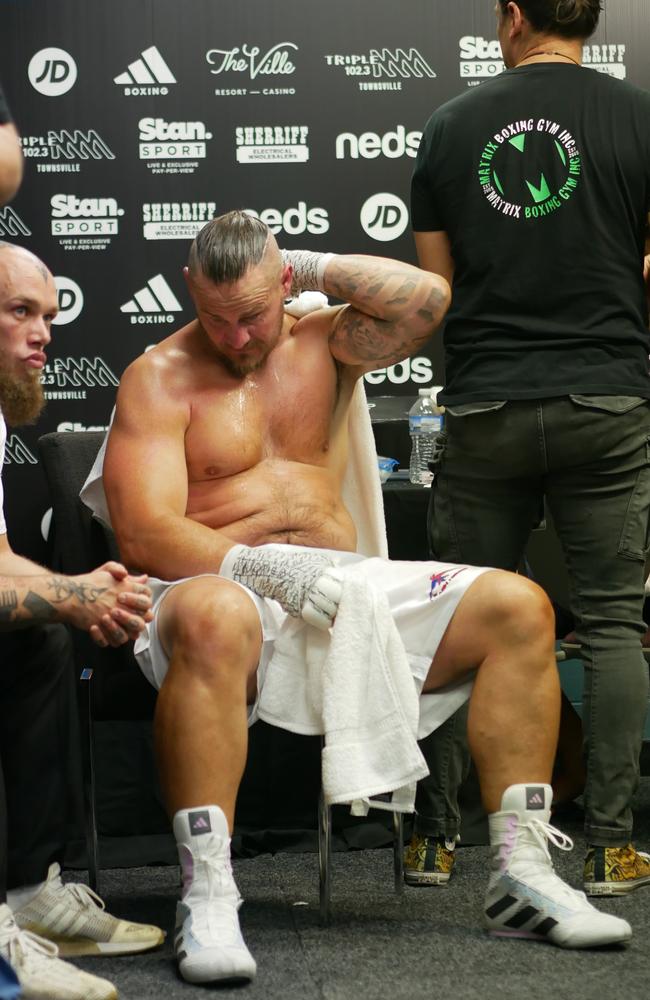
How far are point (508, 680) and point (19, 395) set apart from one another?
97 centimetres

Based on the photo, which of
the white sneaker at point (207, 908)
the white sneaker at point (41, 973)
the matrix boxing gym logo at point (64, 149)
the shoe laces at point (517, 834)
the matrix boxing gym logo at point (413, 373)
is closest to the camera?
the white sneaker at point (41, 973)

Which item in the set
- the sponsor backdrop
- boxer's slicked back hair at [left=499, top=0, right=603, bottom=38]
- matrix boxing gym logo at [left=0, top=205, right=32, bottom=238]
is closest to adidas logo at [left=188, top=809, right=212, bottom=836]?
boxer's slicked back hair at [left=499, top=0, right=603, bottom=38]

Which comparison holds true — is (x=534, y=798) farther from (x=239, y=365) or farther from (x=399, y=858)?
(x=239, y=365)

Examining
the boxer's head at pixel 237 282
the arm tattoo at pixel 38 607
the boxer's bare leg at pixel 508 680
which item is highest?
the boxer's head at pixel 237 282

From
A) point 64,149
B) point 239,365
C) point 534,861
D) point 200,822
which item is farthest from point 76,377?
point 534,861

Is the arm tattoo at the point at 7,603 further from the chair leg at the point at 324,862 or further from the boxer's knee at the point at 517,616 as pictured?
the boxer's knee at the point at 517,616

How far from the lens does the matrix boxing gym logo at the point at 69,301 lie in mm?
4289

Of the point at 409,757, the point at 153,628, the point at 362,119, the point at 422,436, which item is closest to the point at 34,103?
the point at 362,119

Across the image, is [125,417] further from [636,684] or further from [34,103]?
[34,103]

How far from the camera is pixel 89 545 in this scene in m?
2.61

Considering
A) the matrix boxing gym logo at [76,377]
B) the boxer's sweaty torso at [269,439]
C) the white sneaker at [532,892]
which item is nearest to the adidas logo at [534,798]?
the white sneaker at [532,892]

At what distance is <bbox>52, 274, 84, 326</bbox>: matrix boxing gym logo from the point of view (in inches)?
169

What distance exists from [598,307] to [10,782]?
1332 millimetres

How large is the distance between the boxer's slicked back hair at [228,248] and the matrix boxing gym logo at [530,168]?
445mm
